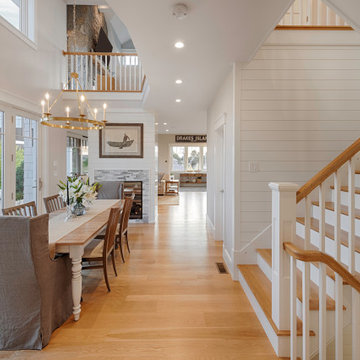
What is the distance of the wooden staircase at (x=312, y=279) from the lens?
161cm

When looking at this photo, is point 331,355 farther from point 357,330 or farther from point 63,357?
point 63,357

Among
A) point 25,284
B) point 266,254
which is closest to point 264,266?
point 266,254

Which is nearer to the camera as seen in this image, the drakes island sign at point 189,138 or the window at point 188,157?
the drakes island sign at point 189,138

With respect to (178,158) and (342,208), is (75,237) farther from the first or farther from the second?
(178,158)

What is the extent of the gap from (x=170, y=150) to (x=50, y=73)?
28.4 ft

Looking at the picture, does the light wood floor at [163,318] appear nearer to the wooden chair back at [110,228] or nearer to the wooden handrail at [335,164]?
the wooden chair back at [110,228]

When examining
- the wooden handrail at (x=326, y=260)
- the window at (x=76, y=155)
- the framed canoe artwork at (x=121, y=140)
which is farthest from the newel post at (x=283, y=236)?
the window at (x=76, y=155)

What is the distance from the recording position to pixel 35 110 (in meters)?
4.62

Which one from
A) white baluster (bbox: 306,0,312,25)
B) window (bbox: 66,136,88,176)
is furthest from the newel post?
window (bbox: 66,136,88,176)

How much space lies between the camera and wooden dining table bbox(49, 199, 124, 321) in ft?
7.43

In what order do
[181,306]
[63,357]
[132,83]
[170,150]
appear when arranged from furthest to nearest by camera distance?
[170,150], [132,83], [181,306], [63,357]

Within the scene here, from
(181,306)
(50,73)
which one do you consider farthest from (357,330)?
(50,73)

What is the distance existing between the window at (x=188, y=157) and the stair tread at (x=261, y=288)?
1125 centimetres

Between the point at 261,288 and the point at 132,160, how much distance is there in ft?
14.5
